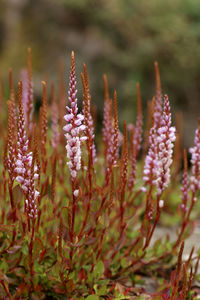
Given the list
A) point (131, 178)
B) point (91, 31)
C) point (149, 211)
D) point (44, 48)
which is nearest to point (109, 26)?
point (91, 31)

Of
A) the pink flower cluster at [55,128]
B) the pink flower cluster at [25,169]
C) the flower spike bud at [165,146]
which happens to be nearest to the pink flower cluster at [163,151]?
the flower spike bud at [165,146]

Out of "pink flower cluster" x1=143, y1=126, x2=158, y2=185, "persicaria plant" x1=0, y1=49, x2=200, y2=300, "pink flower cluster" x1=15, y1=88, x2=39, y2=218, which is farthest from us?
"pink flower cluster" x1=143, y1=126, x2=158, y2=185

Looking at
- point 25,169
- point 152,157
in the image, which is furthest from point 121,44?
point 25,169

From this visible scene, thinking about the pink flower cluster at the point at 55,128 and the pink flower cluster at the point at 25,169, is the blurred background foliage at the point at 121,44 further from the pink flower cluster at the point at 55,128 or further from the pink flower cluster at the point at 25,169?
the pink flower cluster at the point at 25,169

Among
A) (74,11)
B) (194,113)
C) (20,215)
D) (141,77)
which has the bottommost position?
(20,215)

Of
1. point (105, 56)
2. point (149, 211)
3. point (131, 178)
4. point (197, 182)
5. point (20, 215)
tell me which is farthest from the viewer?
point (105, 56)

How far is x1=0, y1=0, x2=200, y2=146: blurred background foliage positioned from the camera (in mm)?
6457

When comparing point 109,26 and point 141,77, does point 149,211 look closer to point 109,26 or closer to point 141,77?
point 141,77

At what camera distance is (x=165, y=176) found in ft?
7.25

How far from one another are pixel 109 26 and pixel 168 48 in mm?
1307

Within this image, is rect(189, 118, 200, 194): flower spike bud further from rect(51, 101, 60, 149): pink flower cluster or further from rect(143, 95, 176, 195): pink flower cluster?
rect(51, 101, 60, 149): pink flower cluster

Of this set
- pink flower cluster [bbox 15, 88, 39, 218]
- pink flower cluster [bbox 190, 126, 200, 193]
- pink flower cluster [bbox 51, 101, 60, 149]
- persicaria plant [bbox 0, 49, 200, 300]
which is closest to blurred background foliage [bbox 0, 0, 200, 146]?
pink flower cluster [bbox 51, 101, 60, 149]

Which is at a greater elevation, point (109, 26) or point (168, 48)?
point (109, 26)

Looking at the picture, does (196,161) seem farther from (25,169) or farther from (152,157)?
(25,169)
